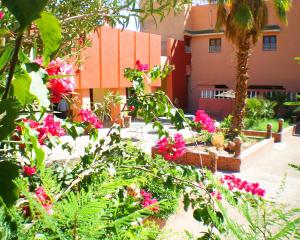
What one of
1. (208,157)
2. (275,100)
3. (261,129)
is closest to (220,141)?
(208,157)

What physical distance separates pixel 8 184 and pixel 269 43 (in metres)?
23.9

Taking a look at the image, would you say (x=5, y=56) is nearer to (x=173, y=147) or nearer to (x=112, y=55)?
(x=173, y=147)

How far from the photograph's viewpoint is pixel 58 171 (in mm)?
2762

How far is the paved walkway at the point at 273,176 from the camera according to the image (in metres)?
5.74

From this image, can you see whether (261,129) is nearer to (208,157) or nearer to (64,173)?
(208,157)

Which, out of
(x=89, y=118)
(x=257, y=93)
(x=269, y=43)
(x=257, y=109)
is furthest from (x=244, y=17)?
(x=269, y=43)

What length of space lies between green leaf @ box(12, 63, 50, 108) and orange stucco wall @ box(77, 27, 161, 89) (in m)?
15.2

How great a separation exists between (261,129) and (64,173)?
13538mm

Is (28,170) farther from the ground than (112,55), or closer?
closer

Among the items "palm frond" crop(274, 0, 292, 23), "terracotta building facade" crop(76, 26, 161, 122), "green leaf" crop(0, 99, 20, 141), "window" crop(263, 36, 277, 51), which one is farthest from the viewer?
"window" crop(263, 36, 277, 51)

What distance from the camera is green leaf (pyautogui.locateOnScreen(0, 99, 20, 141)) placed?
0.63 meters

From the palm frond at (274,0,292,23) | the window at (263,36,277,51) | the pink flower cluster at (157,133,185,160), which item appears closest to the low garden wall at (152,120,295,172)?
the pink flower cluster at (157,133,185,160)

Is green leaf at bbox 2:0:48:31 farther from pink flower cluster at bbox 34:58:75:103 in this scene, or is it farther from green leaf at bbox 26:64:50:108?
pink flower cluster at bbox 34:58:75:103

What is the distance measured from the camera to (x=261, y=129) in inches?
591
